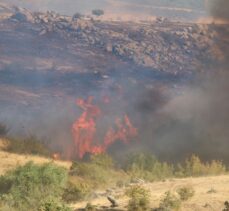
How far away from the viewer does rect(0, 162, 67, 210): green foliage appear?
22625mm

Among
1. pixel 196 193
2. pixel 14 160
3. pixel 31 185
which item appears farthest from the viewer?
pixel 14 160

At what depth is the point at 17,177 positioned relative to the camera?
2511 centimetres

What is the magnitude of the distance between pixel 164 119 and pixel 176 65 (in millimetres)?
22016

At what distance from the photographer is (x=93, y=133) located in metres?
46.5

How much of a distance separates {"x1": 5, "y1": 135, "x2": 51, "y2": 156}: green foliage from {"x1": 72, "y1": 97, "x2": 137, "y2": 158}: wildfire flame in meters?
3.48

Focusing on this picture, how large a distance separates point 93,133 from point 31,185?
22.4 m

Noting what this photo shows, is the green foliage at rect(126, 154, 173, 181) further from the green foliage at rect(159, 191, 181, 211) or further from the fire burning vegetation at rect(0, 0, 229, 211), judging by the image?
the green foliage at rect(159, 191, 181, 211)

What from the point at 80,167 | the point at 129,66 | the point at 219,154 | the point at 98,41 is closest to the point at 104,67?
the point at 129,66

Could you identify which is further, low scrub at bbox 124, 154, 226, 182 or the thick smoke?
the thick smoke

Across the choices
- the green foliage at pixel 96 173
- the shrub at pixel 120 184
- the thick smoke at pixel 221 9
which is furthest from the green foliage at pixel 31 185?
the thick smoke at pixel 221 9

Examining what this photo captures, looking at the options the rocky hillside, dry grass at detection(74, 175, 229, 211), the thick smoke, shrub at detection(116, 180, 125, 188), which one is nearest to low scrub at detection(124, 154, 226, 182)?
shrub at detection(116, 180, 125, 188)

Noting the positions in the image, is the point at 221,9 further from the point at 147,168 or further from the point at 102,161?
the point at 102,161

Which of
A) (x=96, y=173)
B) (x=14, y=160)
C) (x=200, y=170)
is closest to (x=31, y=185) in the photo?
(x=96, y=173)

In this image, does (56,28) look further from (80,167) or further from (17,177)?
(17,177)
